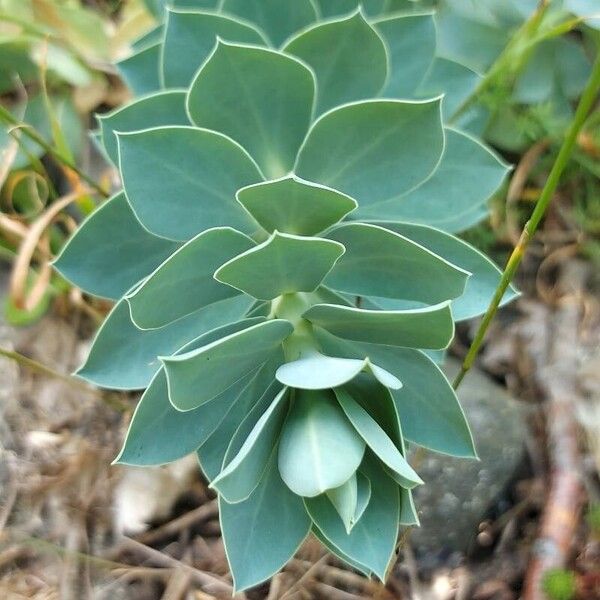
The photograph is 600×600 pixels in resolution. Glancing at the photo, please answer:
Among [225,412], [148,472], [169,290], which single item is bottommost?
[148,472]

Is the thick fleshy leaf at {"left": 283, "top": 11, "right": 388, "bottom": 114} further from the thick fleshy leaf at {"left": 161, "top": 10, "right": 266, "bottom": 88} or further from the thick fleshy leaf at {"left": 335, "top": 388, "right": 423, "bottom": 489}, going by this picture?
the thick fleshy leaf at {"left": 335, "top": 388, "right": 423, "bottom": 489}

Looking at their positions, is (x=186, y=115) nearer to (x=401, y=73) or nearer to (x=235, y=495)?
(x=401, y=73)

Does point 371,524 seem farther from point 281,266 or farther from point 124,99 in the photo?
point 124,99

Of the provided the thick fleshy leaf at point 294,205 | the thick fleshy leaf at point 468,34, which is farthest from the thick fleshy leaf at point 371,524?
the thick fleshy leaf at point 468,34

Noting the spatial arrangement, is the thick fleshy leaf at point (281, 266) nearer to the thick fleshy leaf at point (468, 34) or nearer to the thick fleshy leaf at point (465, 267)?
the thick fleshy leaf at point (465, 267)

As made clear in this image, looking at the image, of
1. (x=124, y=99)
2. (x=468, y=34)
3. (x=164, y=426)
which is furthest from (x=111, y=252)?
(x=468, y=34)

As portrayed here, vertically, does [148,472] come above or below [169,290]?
below

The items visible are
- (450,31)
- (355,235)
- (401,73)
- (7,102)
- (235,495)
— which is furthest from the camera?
(7,102)

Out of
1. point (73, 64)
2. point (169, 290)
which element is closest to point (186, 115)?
point (169, 290)
